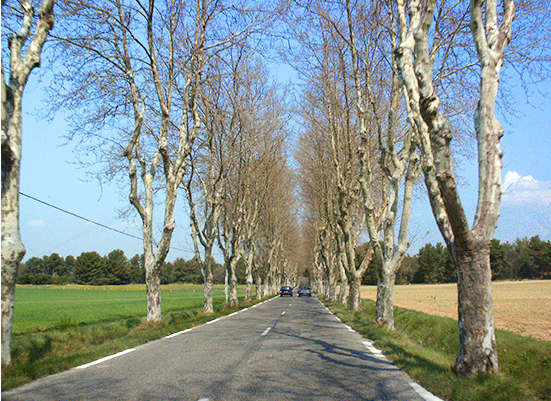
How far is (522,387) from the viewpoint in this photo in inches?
200

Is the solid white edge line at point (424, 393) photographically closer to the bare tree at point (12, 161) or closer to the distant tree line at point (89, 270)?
the bare tree at point (12, 161)

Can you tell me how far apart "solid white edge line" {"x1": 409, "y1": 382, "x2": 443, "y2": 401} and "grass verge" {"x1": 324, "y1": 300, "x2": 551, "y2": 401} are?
91 mm

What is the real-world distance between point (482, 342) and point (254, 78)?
67.9ft

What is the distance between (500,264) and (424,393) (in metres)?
130

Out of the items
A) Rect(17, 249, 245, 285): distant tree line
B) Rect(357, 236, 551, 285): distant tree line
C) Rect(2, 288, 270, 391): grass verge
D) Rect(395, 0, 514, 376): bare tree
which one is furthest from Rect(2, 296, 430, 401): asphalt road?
Rect(17, 249, 245, 285): distant tree line

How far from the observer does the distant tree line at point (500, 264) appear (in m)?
115

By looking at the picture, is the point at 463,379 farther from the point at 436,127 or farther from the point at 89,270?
the point at 89,270

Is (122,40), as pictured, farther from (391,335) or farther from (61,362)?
(391,335)

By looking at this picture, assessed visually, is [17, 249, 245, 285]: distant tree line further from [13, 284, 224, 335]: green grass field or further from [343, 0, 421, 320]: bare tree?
[343, 0, 421, 320]: bare tree

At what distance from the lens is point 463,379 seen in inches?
225

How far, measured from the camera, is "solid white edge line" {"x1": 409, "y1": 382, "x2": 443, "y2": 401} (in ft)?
16.8

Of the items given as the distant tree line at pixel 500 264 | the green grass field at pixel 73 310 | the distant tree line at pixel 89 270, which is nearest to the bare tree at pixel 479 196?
the green grass field at pixel 73 310

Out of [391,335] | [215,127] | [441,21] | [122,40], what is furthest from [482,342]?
[215,127]

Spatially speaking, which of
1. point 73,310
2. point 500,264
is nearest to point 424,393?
point 73,310
